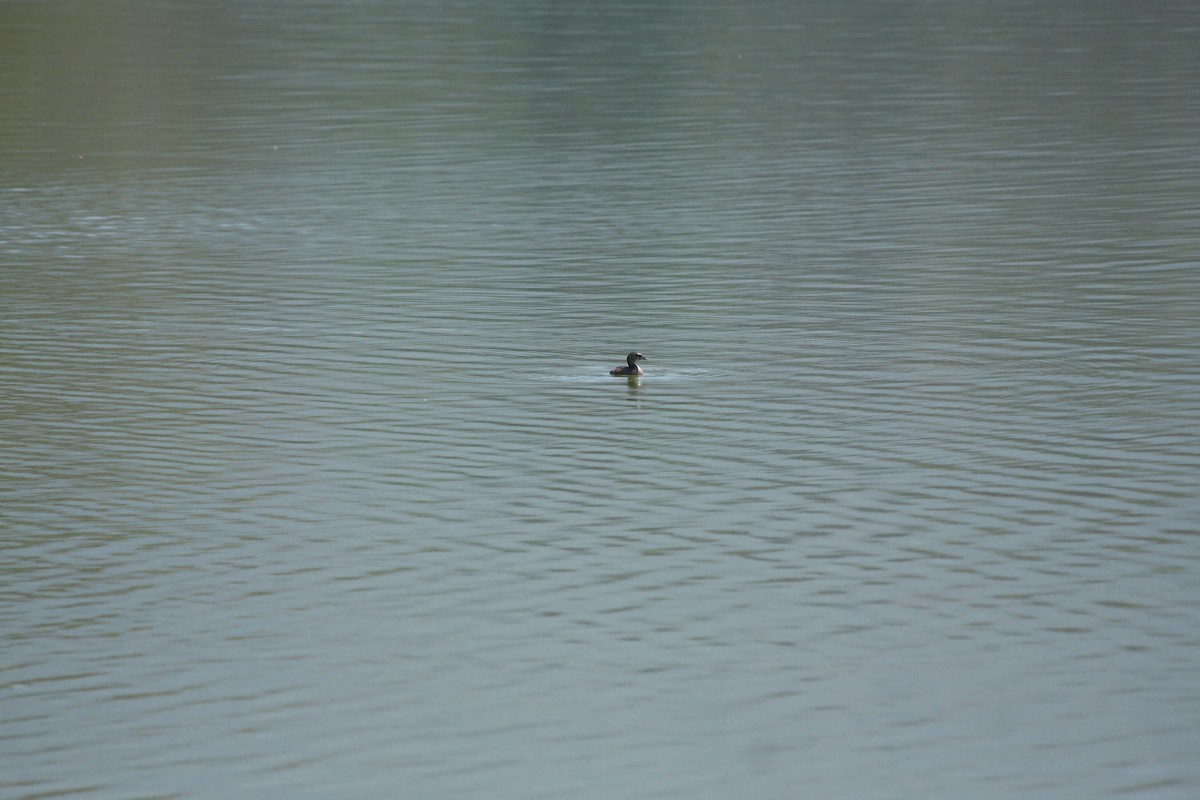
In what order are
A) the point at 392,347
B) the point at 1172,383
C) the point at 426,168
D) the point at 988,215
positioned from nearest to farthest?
the point at 1172,383, the point at 392,347, the point at 988,215, the point at 426,168

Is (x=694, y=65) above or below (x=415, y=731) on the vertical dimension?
above

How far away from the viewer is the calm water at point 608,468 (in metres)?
16.2

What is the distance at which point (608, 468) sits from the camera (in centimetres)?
2366

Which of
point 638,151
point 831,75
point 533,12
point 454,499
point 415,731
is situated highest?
point 533,12

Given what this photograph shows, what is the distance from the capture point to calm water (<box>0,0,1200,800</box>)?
1623cm

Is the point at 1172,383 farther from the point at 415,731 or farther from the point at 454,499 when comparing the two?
the point at 415,731

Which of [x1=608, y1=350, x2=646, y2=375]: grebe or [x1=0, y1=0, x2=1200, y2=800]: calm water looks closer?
[x1=0, y1=0, x2=1200, y2=800]: calm water

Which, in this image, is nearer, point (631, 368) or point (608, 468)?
point (608, 468)

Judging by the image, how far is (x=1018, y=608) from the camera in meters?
18.7

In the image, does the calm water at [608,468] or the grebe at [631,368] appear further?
the grebe at [631,368]

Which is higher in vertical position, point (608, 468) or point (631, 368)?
point (631, 368)

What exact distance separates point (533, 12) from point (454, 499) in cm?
8012

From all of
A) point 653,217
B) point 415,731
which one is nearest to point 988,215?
point 653,217

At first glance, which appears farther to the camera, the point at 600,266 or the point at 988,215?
the point at 988,215
